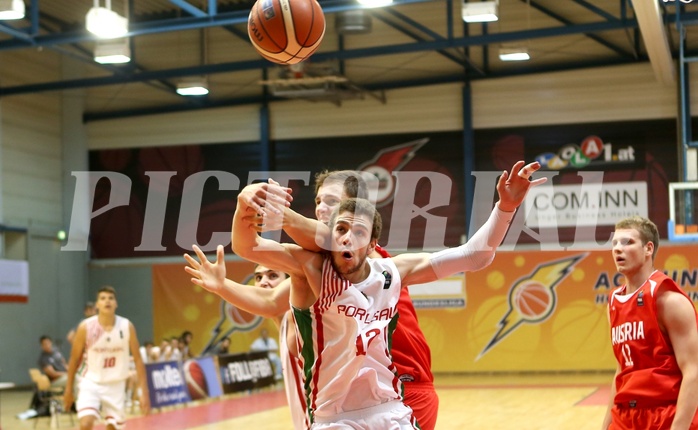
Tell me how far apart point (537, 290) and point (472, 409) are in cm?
780

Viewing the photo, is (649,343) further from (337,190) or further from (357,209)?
(357,209)

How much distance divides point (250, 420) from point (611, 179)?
1204cm

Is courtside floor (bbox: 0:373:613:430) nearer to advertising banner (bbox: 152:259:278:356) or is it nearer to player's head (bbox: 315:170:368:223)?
advertising banner (bbox: 152:259:278:356)

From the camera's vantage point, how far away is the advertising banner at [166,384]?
55.2ft

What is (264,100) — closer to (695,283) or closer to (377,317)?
(695,283)

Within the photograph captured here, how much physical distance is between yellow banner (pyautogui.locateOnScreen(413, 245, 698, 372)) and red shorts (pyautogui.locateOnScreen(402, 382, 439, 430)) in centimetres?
1753

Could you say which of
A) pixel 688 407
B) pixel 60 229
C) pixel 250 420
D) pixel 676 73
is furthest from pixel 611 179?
pixel 688 407

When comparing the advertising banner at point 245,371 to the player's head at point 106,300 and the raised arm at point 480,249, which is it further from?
the raised arm at point 480,249

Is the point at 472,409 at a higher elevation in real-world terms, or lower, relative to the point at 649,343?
lower

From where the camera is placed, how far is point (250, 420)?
1471 cm

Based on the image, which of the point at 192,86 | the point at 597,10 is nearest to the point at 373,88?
the point at 192,86

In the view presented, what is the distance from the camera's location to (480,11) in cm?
1698

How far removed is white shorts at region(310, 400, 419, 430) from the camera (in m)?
4.12

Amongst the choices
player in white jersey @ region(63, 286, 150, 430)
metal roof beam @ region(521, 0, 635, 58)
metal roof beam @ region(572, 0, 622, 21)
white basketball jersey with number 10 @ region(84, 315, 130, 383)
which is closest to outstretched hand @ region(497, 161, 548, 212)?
player in white jersey @ region(63, 286, 150, 430)
